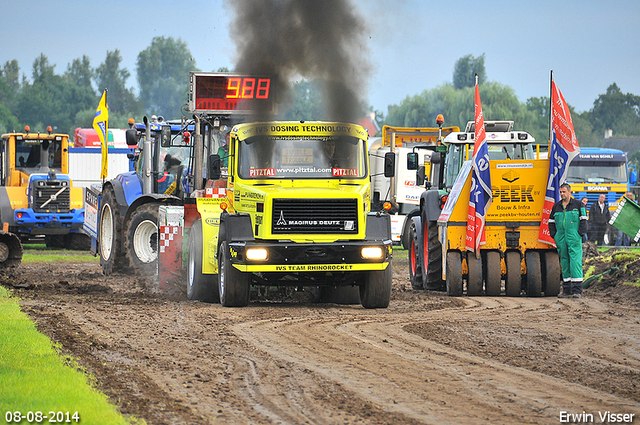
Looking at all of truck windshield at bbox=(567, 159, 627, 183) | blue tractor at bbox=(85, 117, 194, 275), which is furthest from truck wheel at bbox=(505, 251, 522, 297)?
truck windshield at bbox=(567, 159, 627, 183)

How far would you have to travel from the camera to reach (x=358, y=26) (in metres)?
14.9

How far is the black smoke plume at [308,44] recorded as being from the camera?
14.8 m

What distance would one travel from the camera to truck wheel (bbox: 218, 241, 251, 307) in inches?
483

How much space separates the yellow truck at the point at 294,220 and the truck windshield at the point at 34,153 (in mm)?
15746

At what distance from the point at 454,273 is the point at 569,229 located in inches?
78.1

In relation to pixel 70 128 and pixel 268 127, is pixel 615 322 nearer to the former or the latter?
pixel 268 127

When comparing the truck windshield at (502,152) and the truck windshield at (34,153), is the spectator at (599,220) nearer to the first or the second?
the truck windshield at (502,152)

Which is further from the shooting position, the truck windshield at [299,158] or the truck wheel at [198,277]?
the truck wheel at [198,277]

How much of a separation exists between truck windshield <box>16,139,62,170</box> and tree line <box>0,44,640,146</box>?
58.6 metres

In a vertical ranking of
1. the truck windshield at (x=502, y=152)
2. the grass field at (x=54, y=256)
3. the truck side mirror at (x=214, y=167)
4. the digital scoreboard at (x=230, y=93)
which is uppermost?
the digital scoreboard at (x=230, y=93)

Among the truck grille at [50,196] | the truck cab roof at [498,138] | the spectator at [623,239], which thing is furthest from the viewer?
the spectator at [623,239]

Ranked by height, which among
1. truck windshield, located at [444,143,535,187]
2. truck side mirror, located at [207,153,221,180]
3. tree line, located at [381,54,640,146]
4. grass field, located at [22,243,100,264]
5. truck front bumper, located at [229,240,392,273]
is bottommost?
grass field, located at [22,243,100,264]

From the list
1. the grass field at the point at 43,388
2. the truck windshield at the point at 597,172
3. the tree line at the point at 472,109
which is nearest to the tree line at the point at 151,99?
the tree line at the point at 472,109

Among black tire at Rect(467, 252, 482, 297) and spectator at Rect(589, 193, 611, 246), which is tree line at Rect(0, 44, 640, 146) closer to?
spectator at Rect(589, 193, 611, 246)
